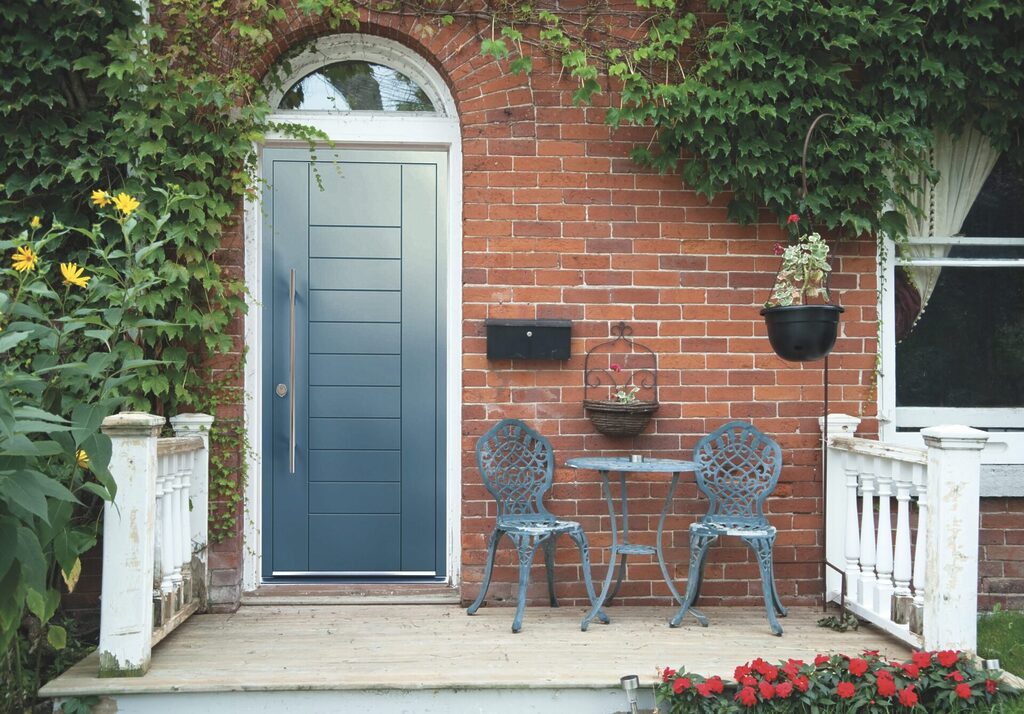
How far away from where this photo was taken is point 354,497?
4.68m

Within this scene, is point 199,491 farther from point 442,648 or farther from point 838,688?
point 838,688

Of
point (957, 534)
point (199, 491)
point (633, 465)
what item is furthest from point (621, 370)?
point (199, 491)

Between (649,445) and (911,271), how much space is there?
5.50 feet

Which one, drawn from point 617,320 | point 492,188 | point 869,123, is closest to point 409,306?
point 492,188

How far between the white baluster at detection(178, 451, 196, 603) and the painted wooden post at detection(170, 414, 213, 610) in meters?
0.11

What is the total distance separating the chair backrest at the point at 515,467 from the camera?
4297mm

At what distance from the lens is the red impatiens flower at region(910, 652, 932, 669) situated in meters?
3.27

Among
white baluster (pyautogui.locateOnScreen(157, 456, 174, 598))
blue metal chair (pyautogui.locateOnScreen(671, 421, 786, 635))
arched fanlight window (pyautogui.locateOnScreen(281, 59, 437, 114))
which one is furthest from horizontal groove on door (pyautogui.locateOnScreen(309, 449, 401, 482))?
arched fanlight window (pyautogui.locateOnScreen(281, 59, 437, 114))

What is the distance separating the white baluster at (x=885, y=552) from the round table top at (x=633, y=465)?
2.67ft

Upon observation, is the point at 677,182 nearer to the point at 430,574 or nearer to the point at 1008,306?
the point at 1008,306

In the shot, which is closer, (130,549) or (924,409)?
(130,549)

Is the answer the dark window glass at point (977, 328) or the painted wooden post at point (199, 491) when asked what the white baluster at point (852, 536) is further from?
the painted wooden post at point (199, 491)

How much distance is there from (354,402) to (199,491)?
Answer: 87 centimetres

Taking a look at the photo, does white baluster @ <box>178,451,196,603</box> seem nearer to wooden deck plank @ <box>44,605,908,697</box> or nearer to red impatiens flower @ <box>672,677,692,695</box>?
wooden deck plank @ <box>44,605,908,697</box>
